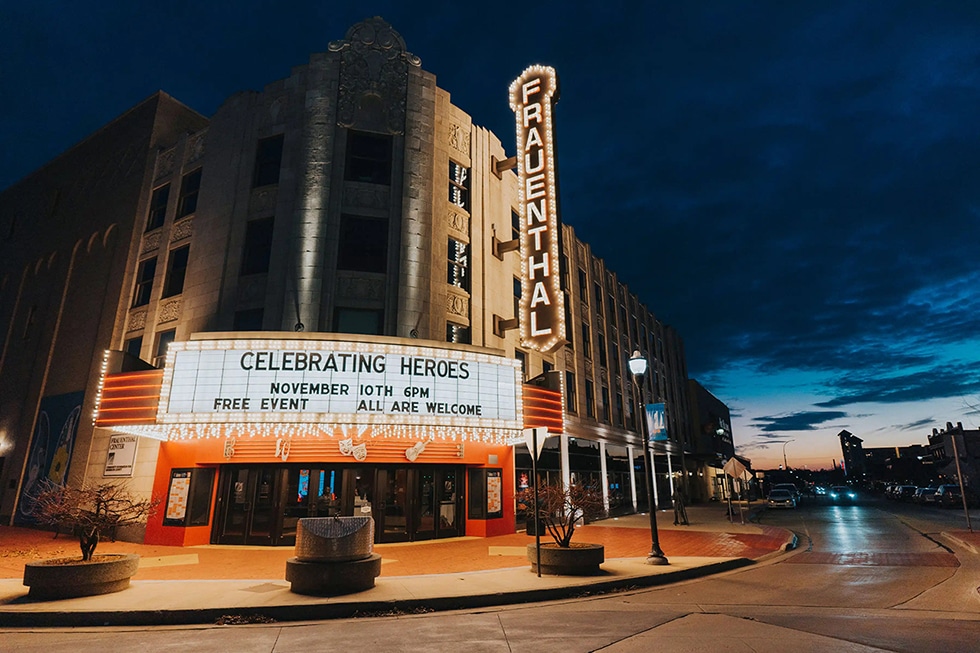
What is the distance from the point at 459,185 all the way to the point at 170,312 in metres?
12.0

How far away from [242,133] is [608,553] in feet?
65.0

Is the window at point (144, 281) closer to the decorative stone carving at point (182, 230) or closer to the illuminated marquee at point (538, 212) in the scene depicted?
the decorative stone carving at point (182, 230)

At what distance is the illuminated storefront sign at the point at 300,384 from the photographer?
14492 mm

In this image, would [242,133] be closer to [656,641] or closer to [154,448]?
[154,448]

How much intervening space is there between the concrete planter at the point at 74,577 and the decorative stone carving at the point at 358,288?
33.6 feet

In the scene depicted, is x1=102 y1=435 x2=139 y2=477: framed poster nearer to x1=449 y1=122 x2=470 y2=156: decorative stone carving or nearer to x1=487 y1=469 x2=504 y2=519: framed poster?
x1=487 y1=469 x2=504 y2=519: framed poster

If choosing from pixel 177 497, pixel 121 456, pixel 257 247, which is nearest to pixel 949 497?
pixel 257 247

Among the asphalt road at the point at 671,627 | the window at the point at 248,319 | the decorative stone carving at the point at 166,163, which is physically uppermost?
the decorative stone carving at the point at 166,163

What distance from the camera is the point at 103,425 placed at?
50.6 feet

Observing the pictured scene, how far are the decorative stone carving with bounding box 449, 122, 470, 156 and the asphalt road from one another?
1760 cm

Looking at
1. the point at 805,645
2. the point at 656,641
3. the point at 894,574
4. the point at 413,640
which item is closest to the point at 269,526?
the point at 413,640

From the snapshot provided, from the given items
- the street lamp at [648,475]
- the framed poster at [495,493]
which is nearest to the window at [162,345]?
the framed poster at [495,493]

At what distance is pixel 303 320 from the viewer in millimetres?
17406

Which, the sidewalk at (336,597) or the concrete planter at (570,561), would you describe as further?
the concrete planter at (570,561)
